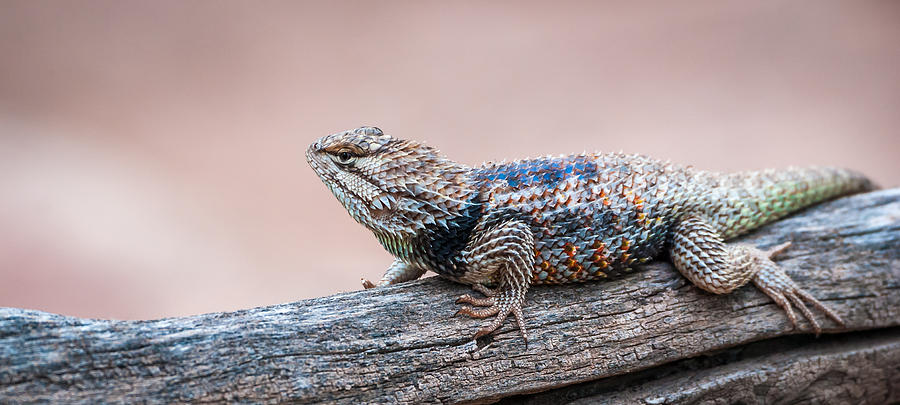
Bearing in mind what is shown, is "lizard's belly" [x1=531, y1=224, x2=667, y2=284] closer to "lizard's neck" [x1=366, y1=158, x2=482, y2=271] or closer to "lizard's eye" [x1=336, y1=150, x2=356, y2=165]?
"lizard's neck" [x1=366, y1=158, x2=482, y2=271]

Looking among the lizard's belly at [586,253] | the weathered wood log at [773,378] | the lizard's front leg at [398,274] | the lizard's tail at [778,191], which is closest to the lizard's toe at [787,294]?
the weathered wood log at [773,378]

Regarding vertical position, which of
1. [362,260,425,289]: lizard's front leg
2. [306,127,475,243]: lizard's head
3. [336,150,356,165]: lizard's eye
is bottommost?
[362,260,425,289]: lizard's front leg

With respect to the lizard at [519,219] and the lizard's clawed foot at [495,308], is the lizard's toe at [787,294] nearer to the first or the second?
the lizard at [519,219]

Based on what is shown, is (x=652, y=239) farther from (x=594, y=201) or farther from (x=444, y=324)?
(x=444, y=324)

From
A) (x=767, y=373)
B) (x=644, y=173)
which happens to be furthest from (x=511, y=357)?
(x=767, y=373)

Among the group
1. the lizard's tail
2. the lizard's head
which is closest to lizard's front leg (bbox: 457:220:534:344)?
the lizard's head

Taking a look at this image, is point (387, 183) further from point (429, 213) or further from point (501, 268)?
point (501, 268)

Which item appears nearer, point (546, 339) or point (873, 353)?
point (546, 339)
